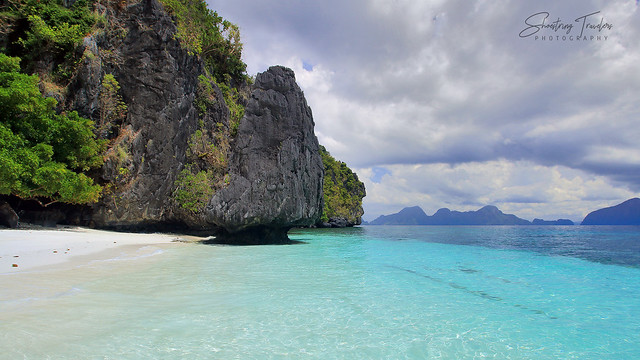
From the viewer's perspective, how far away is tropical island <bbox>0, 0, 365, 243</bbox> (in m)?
14.1

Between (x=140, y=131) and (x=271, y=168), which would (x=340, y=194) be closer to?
(x=271, y=168)

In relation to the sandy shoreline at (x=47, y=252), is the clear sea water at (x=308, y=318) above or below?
below

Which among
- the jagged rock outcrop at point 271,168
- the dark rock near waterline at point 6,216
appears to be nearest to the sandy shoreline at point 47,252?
the dark rock near waterline at point 6,216

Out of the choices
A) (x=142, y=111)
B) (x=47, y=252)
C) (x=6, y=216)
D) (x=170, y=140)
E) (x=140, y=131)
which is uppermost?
(x=142, y=111)

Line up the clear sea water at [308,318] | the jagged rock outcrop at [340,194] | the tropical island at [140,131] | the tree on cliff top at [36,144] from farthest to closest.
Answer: the jagged rock outcrop at [340,194] → the tropical island at [140,131] → the tree on cliff top at [36,144] → the clear sea water at [308,318]

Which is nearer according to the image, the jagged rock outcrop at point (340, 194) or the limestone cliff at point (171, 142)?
the limestone cliff at point (171, 142)

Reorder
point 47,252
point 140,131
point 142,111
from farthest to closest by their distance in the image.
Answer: point 142,111 → point 140,131 → point 47,252

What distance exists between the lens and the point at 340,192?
67.5m

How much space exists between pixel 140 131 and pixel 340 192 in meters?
51.7

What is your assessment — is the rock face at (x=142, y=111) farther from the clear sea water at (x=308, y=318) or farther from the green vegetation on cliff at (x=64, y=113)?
the clear sea water at (x=308, y=318)

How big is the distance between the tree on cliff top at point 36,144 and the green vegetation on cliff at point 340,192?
44349 mm

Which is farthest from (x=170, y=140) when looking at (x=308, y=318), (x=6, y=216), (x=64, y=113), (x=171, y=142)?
(x=308, y=318)

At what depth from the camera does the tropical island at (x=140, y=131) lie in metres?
14.1

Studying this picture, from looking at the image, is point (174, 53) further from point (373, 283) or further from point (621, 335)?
point (621, 335)
